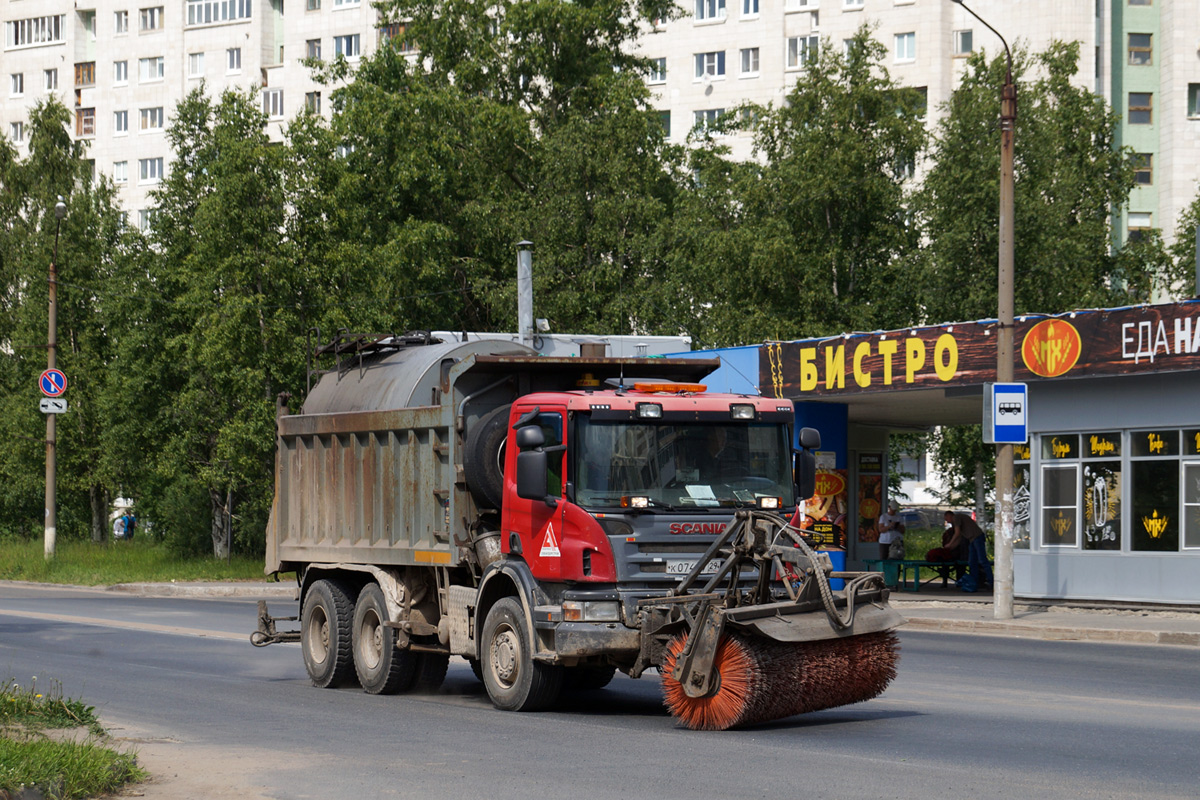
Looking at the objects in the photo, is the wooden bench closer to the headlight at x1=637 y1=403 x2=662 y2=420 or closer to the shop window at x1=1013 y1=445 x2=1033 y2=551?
the shop window at x1=1013 y1=445 x2=1033 y2=551

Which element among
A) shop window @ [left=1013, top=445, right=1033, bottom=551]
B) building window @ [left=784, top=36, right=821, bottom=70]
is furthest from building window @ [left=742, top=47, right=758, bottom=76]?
shop window @ [left=1013, top=445, right=1033, bottom=551]

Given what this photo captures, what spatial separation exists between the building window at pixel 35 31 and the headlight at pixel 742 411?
86618mm

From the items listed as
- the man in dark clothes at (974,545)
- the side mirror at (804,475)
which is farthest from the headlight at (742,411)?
the man in dark clothes at (974,545)

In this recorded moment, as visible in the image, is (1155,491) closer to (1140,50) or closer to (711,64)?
(1140,50)

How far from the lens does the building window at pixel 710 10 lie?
2899 inches

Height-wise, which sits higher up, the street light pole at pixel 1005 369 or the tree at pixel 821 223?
the tree at pixel 821 223

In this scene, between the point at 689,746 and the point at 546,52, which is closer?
the point at 689,746

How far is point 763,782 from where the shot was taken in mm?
8750

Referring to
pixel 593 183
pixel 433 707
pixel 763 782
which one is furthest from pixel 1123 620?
pixel 593 183

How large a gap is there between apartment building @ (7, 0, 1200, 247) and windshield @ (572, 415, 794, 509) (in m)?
44.3

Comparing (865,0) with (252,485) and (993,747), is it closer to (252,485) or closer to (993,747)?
(252,485)

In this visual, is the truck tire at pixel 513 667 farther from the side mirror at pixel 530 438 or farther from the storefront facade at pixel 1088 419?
the storefront facade at pixel 1088 419

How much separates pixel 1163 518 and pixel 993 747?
15371mm

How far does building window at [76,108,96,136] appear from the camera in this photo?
88875 millimetres
